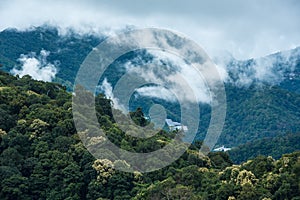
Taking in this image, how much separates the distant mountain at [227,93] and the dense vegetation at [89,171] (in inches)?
2486

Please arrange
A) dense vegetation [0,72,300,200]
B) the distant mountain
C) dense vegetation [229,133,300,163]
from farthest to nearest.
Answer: the distant mountain, dense vegetation [229,133,300,163], dense vegetation [0,72,300,200]

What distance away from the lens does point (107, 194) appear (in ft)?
83.7

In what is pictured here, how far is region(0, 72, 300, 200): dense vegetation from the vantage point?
23344mm

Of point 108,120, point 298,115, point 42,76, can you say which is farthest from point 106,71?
point 108,120

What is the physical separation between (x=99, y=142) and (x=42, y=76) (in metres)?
77.4

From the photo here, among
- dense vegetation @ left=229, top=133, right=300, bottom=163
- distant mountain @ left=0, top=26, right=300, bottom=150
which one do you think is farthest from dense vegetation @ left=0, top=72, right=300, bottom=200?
distant mountain @ left=0, top=26, right=300, bottom=150

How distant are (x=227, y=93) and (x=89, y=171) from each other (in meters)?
112

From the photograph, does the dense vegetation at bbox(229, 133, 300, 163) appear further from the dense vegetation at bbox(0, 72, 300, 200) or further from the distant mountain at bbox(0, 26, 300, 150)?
the dense vegetation at bbox(0, 72, 300, 200)

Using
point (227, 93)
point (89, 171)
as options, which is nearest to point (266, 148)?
point (227, 93)

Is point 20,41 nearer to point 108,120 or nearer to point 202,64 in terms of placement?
point 202,64

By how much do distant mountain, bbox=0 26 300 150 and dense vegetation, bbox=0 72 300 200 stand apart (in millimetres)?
63141

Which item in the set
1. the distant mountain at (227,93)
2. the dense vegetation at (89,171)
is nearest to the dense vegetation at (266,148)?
the distant mountain at (227,93)

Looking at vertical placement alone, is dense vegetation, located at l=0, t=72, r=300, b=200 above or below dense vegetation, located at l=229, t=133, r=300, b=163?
below

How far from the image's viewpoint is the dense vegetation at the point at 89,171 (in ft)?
76.6
